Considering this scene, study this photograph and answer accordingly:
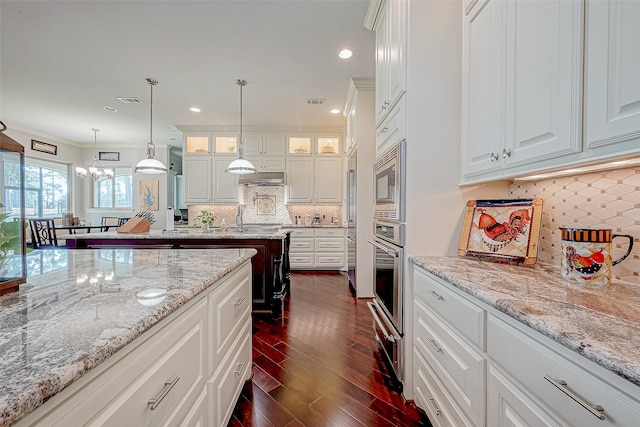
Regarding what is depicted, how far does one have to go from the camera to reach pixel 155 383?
0.75 m

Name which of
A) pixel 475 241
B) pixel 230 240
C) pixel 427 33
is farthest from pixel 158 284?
pixel 230 240

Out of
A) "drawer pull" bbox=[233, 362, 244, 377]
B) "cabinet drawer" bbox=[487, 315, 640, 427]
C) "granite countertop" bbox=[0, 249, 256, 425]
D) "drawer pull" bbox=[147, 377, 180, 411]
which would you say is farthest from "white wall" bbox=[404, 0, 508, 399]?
"drawer pull" bbox=[147, 377, 180, 411]

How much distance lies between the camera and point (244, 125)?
5.52m

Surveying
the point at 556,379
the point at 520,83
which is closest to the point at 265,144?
the point at 520,83

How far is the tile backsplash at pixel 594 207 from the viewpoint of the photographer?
107 cm

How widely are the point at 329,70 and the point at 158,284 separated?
319 centimetres

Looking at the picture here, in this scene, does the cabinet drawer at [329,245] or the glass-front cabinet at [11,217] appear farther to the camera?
the cabinet drawer at [329,245]

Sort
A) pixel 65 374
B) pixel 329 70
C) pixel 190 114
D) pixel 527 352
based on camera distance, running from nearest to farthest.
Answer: pixel 65 374, pixel 527 352, pixel 329 70, pixel 190 114

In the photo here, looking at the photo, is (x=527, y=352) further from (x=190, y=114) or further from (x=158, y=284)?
(x=190, y=114)

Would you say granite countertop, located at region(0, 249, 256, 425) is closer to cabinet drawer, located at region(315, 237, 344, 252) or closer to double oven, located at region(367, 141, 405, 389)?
double oven, located at region(367, 141, 405, 389)

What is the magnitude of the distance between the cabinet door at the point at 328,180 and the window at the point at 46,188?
18.8 feet

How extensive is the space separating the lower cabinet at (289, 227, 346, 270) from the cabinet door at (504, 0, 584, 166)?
4.01 meters

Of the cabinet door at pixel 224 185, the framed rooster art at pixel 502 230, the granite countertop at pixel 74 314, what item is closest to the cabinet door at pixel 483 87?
the framed rooster art at pixel 502 230

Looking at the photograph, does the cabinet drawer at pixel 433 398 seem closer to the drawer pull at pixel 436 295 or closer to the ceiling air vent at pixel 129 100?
the drawer pull at pixel 436 295
